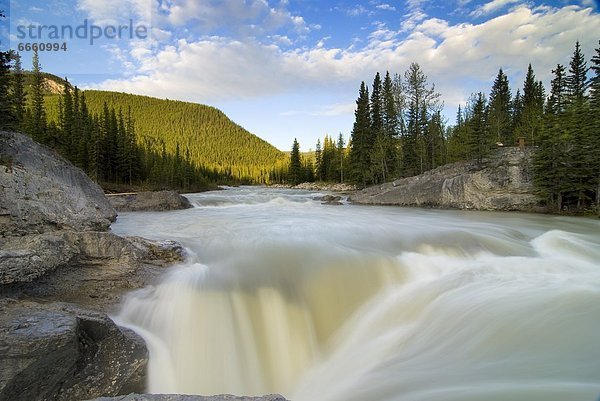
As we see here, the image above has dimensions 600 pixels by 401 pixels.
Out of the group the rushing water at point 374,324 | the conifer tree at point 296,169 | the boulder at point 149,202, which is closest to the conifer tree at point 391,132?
the boulder at point 149,202

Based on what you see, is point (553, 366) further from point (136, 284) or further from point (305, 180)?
point (305, 180)

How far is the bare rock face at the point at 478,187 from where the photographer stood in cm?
2012

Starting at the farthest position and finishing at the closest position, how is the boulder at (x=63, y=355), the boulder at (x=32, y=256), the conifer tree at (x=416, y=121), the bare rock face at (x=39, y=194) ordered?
the conifer tree at (x=416, y=121) < the bare rock face at (x=39, y=194) < the boulder at (x=32, y=256) < the boulder at (x=63, y=355)

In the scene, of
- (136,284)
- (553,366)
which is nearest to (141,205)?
(136,284)

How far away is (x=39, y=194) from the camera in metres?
8.98

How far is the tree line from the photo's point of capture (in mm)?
17797

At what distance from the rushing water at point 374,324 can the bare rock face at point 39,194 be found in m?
4.33

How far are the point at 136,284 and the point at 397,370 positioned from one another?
4.83 meters

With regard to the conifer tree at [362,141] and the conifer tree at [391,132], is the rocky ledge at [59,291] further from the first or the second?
the conifer tree at [362,141]

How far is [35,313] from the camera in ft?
12.5

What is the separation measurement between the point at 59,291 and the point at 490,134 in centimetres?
2714

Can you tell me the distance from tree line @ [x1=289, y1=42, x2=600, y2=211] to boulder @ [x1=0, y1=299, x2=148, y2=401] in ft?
71.4

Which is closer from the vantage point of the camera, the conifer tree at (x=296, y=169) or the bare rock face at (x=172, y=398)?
the bare rock face at (x=172, y=398)

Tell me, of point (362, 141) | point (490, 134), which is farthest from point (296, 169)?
point (490, 134)
